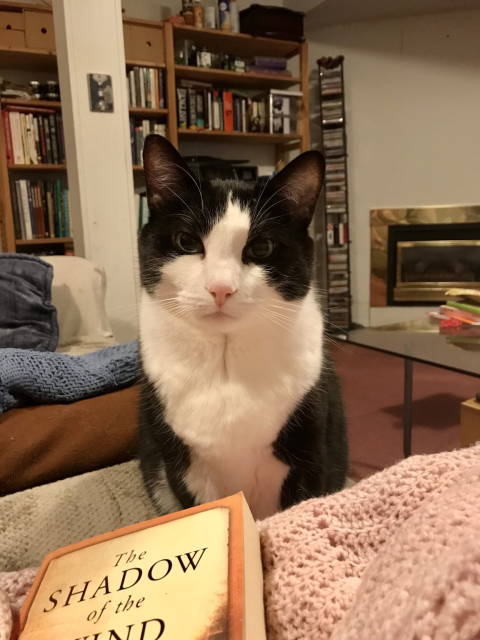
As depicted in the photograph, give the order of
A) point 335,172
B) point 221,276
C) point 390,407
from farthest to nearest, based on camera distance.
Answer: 1. point 335,172
2. point 390,407
3. point 221,276

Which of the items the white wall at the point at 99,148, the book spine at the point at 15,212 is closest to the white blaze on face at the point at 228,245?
the white wall at the point at 99,148

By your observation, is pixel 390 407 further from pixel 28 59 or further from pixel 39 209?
pixel 28 59

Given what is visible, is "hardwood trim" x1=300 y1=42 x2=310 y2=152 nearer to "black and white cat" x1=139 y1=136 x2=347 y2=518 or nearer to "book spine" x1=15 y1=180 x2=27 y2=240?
"book spine" x1=15 y1=180 x2=27 y2=240

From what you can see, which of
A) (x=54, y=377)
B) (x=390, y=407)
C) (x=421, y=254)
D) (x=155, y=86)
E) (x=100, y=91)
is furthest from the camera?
(x=421, y=254)

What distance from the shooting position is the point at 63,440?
0.79m

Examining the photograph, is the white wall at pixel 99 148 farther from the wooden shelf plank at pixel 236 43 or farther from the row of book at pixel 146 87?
the wooden shelf plank at pixel 236 43

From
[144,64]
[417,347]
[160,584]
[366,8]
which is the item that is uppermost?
[366,8]

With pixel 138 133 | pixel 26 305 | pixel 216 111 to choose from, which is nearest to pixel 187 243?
pixel 26 305

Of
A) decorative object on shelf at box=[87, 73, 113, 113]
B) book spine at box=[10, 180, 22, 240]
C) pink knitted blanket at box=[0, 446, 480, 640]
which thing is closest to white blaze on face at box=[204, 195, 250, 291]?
pink knitted blanket at box=[0, 446, 480, 640]

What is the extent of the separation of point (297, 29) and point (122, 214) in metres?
2.01

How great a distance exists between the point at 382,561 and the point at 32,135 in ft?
9.25

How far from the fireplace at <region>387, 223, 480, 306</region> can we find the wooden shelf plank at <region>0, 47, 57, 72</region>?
2.54m

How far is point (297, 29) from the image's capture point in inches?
118

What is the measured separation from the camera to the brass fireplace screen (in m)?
3.50
